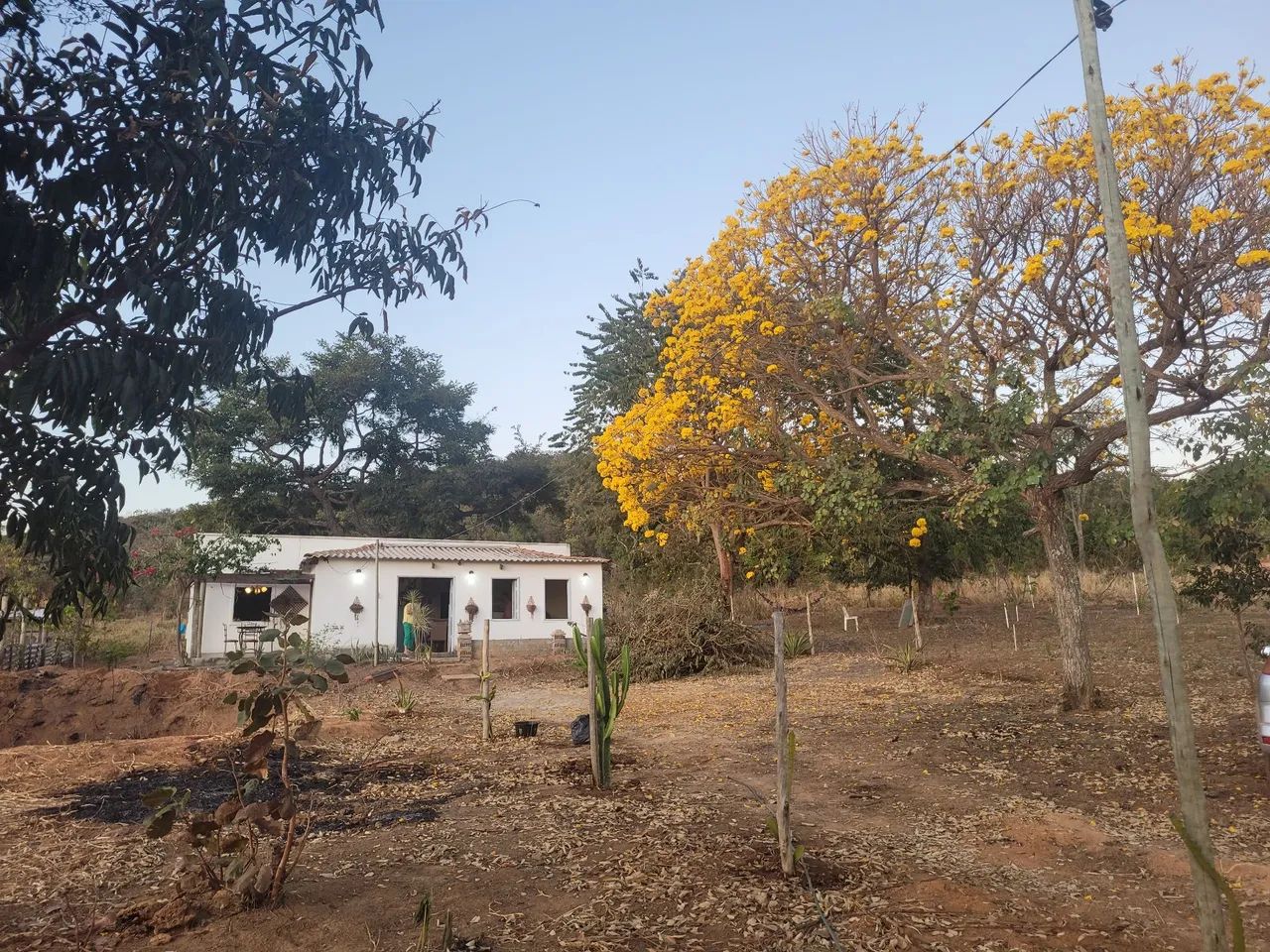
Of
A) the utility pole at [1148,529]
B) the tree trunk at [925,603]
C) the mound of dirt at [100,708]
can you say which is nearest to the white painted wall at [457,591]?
the tree trunk at [925,603]

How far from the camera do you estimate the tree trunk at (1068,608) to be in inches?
345

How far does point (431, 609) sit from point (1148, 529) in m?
23.4

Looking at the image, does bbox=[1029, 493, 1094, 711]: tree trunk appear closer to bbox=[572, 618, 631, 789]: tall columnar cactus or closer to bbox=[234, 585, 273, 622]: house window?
bbox=[572, 618, 631, 789]: tall columnar cactus

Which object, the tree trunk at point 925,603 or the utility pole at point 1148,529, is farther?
the tree trunk at point 925,603

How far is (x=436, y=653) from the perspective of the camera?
21.8 meters

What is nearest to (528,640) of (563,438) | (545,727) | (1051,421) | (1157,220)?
(563,438)

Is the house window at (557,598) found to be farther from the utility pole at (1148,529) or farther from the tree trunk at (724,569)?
the utility pole at (1148,529)

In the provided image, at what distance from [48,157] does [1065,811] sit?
6.72 m

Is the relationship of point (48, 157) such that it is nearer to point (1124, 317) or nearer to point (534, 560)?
point (1124, 317)

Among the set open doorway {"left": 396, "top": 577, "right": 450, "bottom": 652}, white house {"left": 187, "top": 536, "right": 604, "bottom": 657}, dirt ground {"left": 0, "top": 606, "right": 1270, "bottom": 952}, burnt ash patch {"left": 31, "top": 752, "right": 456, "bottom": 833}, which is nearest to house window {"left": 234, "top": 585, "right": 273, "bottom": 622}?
white house {"left": 187, "top": 536, "right": 604, "bottom": 657}

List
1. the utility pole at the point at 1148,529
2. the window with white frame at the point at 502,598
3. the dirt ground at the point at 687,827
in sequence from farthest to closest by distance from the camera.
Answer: the window with white frame at the point at 502,598
the dirt ground at the point at 687,827
the utility pole at the point at 1148,529

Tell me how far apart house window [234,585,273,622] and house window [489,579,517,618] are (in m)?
5.65

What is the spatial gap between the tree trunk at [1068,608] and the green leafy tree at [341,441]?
87.5 ft

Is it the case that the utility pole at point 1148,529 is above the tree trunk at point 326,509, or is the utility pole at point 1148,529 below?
below
